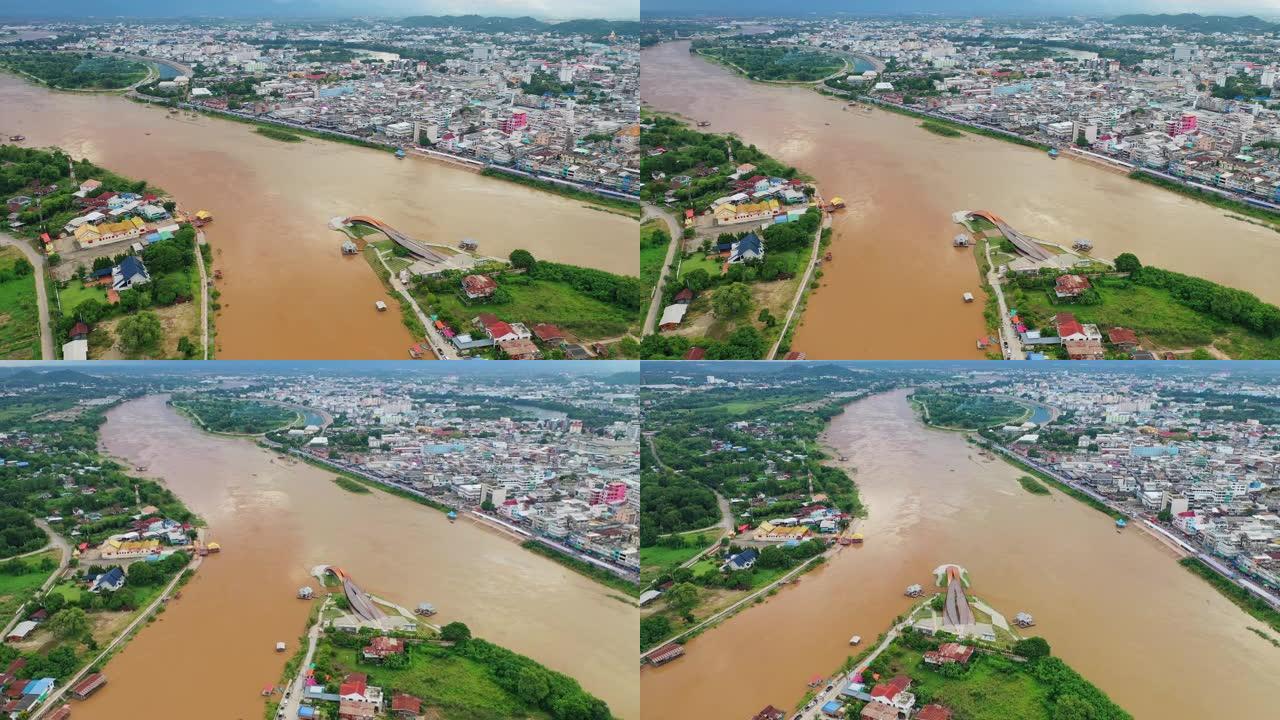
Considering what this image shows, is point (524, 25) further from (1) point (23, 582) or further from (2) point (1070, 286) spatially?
(1) point (23, 582)

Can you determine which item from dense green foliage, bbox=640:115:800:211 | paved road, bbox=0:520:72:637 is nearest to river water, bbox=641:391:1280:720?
dense green foliage, bbox=640:115:800:211

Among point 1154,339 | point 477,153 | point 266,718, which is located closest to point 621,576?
point 266,718

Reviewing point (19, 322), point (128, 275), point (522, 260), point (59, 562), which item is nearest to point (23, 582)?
point (59, 562)

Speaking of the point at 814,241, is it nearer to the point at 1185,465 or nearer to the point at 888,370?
the point at 888,370

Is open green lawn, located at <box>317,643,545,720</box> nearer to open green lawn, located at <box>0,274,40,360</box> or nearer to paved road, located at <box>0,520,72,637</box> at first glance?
paved road, located at <box>0,520,72,637</box>

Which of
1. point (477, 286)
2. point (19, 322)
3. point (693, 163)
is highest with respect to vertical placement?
point (693, 163)

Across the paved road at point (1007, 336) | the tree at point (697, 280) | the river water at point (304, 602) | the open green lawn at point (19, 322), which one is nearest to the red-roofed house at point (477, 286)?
the tree at point (697, 280)

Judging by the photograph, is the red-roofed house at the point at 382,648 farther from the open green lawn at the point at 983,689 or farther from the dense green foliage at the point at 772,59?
the dense green foliage at the point at 772,59

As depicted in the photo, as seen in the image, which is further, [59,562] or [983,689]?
[59,562]
